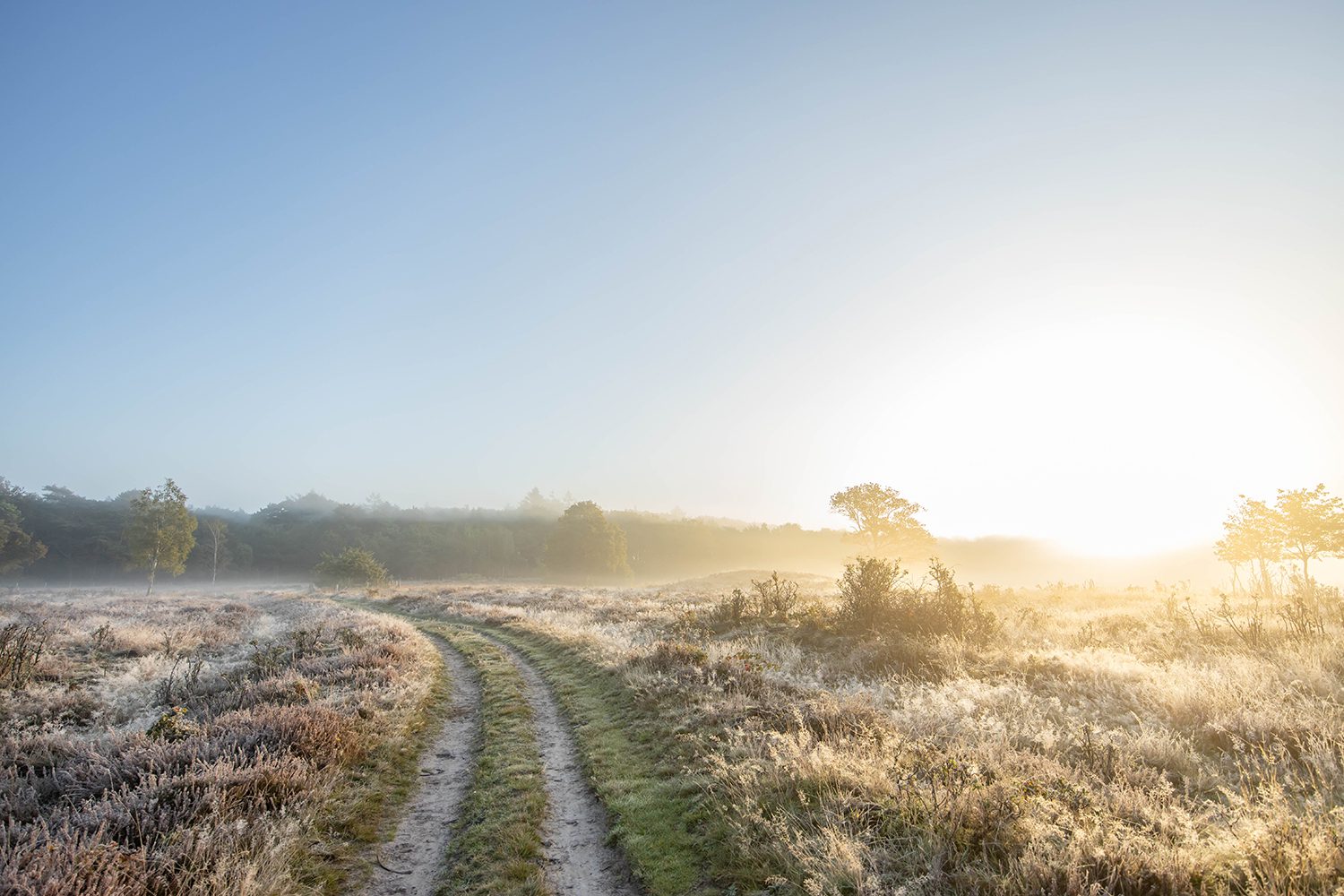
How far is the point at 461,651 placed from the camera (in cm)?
2148

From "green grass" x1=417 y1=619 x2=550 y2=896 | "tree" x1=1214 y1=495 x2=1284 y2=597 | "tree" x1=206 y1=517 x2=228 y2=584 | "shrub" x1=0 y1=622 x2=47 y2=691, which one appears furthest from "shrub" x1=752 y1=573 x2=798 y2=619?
"tree" x1=206 y1=517 x2=228 y2=584

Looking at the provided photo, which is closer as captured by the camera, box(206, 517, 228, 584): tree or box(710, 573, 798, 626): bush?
box(710, 573, 798, 626): bush

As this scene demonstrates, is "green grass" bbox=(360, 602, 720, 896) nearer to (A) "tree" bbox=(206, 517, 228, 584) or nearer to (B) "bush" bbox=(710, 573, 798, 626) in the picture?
(B) "bush" bbox=(710, 573, 798, 626)

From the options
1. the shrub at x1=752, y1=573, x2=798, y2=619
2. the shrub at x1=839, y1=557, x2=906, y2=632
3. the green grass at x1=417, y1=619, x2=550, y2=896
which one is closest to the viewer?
the green grass at x1=417, y1=619, x2=550, y2=896

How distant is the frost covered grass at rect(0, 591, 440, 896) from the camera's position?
561 centimetres

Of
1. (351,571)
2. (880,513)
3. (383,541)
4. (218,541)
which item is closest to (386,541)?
(383,541)

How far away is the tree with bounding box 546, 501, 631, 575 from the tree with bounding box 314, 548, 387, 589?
23470 mm

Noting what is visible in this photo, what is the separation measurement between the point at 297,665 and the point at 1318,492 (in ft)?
197

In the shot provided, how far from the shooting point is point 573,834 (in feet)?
25.3

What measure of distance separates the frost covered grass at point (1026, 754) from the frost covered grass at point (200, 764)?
4999 mm

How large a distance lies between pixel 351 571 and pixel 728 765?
68531 mm

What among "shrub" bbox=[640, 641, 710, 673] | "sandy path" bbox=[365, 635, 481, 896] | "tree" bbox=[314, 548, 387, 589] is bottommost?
"tree" bbox=[314, 548, 387, 589]

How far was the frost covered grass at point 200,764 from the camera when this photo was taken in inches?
221

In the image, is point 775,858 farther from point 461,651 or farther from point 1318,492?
point 1318,492
